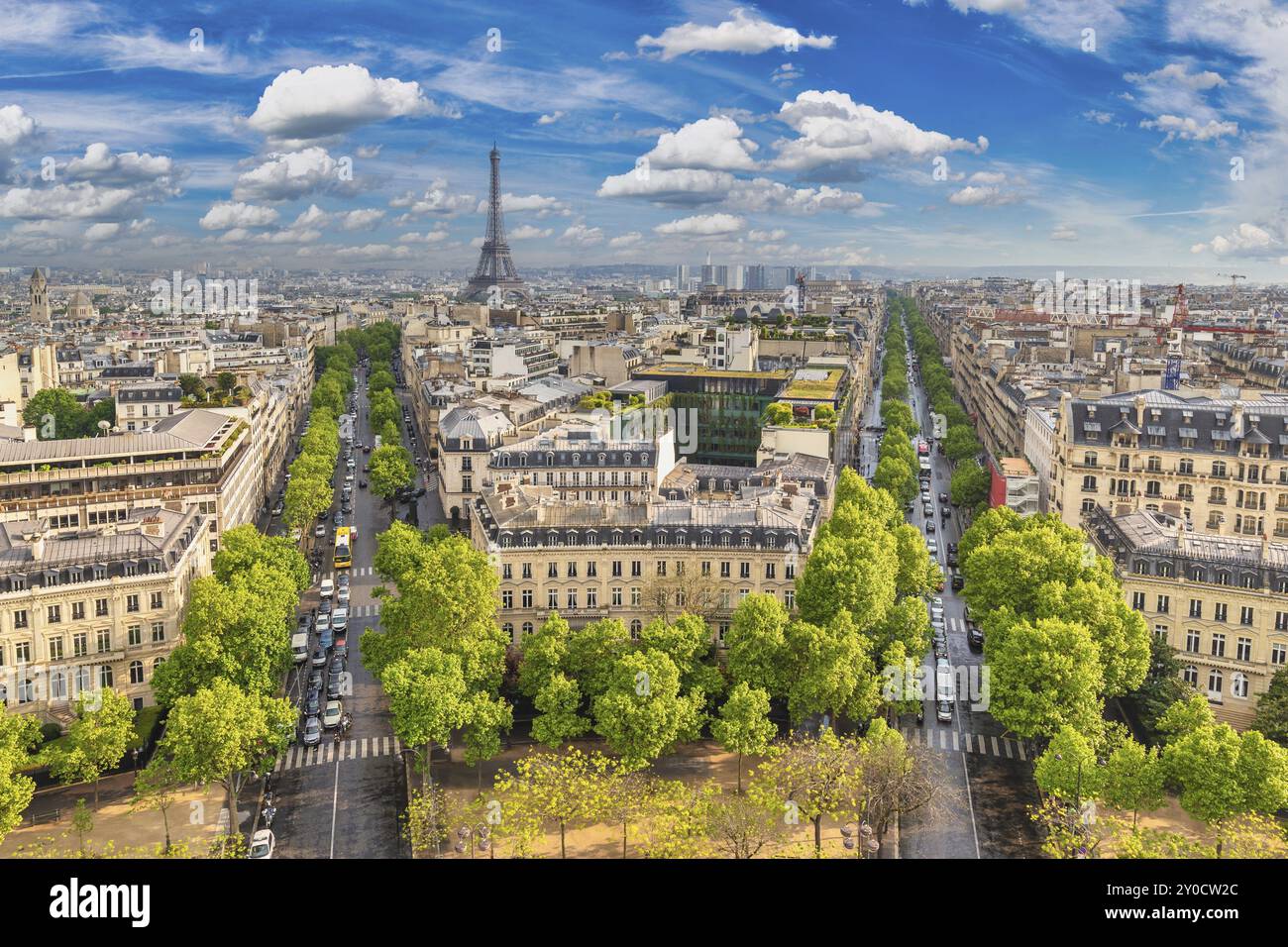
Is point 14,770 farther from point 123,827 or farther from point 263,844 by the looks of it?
point 263,844

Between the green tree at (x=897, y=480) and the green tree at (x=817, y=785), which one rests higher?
the green tree at (x=897, y=480)

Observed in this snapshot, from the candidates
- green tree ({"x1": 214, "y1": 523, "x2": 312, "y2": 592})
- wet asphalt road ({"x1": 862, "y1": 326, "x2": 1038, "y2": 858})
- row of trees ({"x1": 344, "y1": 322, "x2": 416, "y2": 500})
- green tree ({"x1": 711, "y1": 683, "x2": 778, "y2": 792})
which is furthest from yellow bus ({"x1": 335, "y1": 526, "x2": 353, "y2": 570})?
wet asphalt road ({"x1": 862, "y1": 326, "x2": 1038, "y2": 858})

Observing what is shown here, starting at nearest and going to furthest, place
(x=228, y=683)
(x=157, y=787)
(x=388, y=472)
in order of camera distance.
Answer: (x=157, y=787) < (x=228, y=683) < (x=388, y=472)

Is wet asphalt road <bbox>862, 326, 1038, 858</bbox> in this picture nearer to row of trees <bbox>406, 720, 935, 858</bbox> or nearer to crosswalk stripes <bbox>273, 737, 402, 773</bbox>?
row of trees <bbox>406, 720, 935, 858</bbox>

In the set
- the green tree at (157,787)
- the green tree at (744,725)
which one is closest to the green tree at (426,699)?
the green tree at (157,787)

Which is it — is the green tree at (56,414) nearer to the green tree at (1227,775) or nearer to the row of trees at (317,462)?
the row of trees at (317,462)

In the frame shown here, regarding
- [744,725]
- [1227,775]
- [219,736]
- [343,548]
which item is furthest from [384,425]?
[1227,775]

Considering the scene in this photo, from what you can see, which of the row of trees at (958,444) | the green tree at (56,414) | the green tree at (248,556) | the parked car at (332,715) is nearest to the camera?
the parked car at (332,715)
